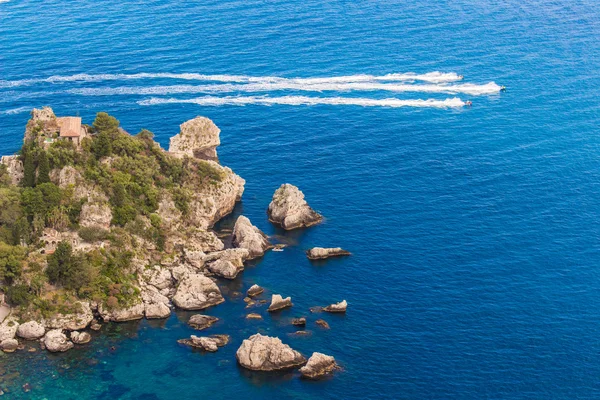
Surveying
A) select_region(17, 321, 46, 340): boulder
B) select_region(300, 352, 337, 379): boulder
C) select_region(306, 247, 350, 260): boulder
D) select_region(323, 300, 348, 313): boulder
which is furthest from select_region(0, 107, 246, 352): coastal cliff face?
select_region(300, 352, 337, 379): boulder

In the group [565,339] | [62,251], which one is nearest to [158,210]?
[62,251]

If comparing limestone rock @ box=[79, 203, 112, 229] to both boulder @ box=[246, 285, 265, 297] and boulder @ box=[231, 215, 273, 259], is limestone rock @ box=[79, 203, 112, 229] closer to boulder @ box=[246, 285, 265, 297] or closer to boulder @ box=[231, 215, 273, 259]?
boulder @ box=[231, 215, 273, 259]

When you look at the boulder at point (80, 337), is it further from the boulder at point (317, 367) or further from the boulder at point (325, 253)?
the boulder at point (325, 253)

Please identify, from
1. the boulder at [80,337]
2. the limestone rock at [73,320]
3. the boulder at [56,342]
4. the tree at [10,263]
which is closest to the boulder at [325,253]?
the limestone rock at [73,320]

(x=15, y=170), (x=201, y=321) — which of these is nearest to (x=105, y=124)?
(x=15, y=170)

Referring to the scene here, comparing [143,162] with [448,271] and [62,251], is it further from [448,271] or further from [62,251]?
[448,271]
